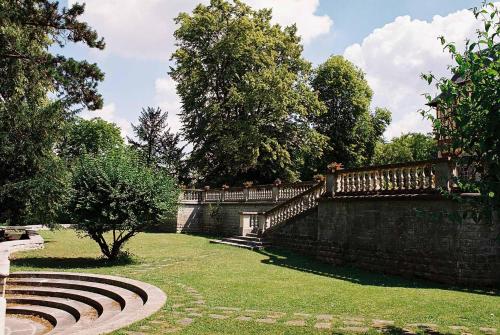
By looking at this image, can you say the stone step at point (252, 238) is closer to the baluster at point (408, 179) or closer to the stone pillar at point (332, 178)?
the stone pillar at point (332, 178)

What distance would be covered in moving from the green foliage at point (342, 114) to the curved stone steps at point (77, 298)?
101 ft

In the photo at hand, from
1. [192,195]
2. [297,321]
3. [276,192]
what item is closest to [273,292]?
[297,321]

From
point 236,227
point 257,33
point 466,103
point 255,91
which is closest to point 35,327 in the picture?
point 466,103

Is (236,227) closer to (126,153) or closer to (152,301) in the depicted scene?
(126,153)

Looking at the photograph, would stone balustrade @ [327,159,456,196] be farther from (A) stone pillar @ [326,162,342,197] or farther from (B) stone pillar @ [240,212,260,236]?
(B) stone pillar @ [240,212,260,236]

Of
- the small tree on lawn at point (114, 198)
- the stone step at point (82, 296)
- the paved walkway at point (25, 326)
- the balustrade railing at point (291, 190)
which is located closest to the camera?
the paved walkway at point (25, 326)

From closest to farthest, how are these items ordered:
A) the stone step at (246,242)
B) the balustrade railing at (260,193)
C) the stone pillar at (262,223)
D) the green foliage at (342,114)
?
the stone step at (246,242), the stone pillar at (262,223), the balustrade railing at (260,193), the green foliage at (342,114)

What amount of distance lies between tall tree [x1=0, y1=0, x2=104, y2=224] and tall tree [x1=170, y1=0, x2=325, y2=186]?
14.4 meters

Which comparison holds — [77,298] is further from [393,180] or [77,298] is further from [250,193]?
[250,193]

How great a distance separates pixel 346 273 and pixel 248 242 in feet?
23.6

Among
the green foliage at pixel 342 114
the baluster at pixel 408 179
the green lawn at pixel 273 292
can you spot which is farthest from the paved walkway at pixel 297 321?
the green foliage at pixel 342 114

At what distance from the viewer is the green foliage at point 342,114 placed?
1608 inches

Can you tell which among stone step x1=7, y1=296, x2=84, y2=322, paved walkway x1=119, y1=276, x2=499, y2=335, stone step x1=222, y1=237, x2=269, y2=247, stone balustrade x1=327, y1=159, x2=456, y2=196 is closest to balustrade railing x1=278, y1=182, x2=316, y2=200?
stone step x1=222, y1=237, x2=269, y2=247

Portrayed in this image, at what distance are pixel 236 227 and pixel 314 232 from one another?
980 cm
